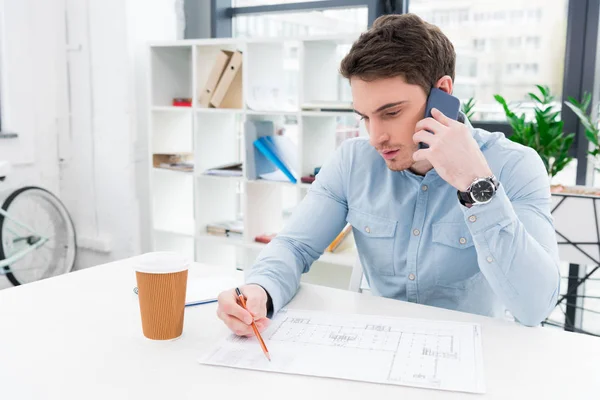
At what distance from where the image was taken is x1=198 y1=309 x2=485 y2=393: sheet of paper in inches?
34.1

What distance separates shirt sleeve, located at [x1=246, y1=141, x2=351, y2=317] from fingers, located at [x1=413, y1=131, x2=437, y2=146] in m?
0.31

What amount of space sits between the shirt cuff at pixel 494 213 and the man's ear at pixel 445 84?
0.32 metres

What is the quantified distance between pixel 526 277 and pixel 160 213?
2439 mm

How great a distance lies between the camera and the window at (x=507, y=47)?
8.49ft

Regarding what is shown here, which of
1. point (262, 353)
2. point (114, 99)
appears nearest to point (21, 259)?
point (114, 99)

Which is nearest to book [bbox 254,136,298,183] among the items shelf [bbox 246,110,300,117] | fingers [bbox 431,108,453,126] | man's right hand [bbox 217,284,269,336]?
shelf [bbox 246,110,300,117]

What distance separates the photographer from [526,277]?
3.69 ft

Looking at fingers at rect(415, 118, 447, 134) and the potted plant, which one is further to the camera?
the potted plant

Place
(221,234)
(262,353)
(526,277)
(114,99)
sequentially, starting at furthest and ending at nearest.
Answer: (114,99) < (221,234) < (526,277) < (262,353)

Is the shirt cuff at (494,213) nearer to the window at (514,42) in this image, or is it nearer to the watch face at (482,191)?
the watch face at (482,191)

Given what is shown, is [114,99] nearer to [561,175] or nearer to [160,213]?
[160,213]

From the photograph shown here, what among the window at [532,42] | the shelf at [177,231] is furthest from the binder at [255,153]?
the window at [532,42]

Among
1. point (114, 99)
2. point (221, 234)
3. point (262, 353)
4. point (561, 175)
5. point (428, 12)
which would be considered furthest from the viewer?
point (114, 99)

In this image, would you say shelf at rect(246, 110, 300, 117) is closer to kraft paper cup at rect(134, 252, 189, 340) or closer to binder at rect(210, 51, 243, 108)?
binder at rect(210, 51, 243, 108)
